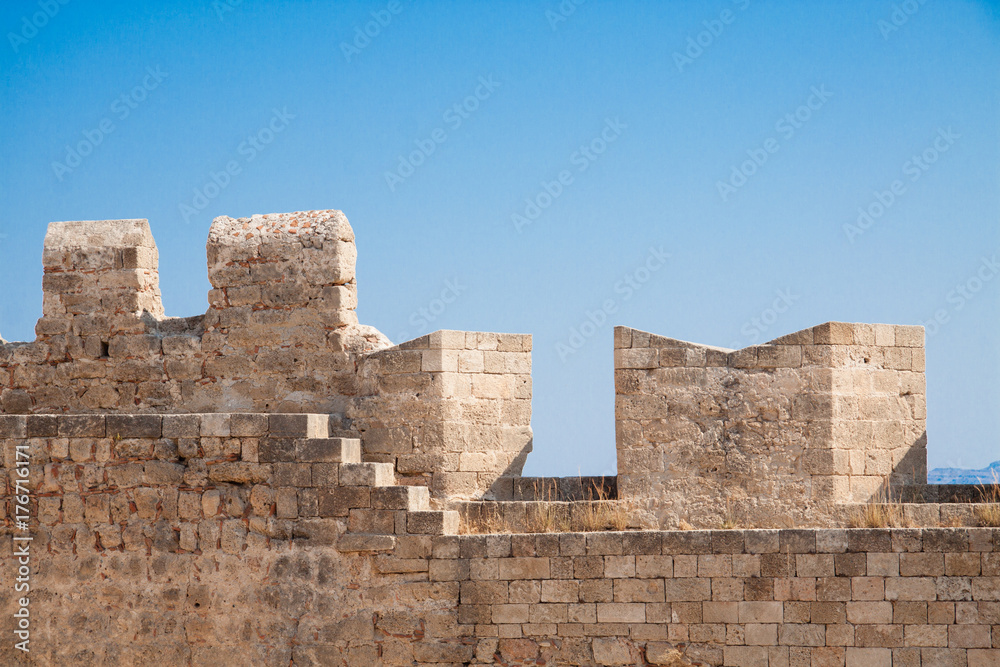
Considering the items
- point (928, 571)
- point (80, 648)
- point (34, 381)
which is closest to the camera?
point (928, 571)

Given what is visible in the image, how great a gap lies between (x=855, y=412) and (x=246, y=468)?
16.8ft

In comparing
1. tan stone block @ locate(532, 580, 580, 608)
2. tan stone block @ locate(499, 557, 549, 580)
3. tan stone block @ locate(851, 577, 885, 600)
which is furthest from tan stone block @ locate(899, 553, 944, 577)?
tan stone block @ locate(499, 557, 549, 580)

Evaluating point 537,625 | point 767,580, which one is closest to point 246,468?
point 537,625

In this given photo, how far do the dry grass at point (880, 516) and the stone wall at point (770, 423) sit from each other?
0.15 metres

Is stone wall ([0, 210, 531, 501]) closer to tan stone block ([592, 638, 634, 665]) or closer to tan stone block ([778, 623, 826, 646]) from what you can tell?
tan stone block ([592, 638, 634, 665])

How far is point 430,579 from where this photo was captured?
902cm

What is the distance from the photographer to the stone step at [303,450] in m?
9.12

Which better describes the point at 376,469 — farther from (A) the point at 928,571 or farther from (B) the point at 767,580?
(A) the point at 928,571

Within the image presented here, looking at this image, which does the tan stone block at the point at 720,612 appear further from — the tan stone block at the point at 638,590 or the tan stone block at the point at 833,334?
A: the tan stone block at the point at 833,334

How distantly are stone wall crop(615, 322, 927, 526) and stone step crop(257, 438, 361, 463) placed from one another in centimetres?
240

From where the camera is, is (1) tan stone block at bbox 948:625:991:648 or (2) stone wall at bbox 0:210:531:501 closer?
(1) tan stone block at bbox 948:625:991:648

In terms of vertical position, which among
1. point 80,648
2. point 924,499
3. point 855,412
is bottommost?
point 80,648

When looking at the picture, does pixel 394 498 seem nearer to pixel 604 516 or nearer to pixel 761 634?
pixel 604 516

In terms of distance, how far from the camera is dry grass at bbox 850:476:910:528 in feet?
29.6
